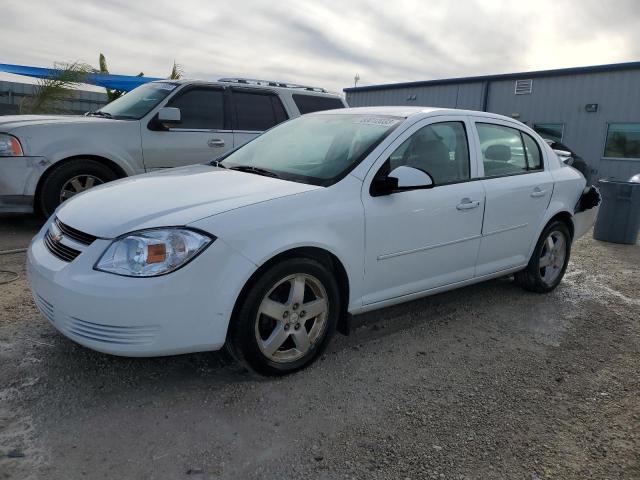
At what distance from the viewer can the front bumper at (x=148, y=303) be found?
2.58 meters

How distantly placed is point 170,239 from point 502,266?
2.90m

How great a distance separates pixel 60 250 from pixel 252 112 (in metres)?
4.54

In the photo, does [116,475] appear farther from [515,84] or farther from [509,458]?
[515,84]

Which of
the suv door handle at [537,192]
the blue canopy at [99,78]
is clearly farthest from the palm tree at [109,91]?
the suv door handle at [537,192]

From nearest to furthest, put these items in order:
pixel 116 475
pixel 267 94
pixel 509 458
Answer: pixel 116 475 < pixel 509 458 < pixel 267 94

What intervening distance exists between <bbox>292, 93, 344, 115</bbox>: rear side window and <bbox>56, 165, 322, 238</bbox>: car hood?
4103 millimetres

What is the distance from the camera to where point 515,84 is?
18.8 metres

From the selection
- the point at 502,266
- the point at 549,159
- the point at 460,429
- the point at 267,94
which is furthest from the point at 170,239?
the point at 267,94

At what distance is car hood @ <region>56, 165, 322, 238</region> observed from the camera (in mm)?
2781

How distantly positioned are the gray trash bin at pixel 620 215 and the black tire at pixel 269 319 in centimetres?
644

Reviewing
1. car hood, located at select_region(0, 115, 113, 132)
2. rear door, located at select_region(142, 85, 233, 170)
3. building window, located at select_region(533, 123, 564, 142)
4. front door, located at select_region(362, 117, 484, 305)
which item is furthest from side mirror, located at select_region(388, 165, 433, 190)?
building window, located at select_region(533, 123, 564, 142)

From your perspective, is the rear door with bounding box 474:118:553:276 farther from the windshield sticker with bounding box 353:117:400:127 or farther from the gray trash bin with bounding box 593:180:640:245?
the gray trash bin with bounding box 593:180:640:245

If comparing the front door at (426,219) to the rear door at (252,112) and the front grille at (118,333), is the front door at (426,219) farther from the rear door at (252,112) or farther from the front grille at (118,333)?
the rear door at (252,112)

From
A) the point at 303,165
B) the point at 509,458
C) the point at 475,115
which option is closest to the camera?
the point at 509,458
